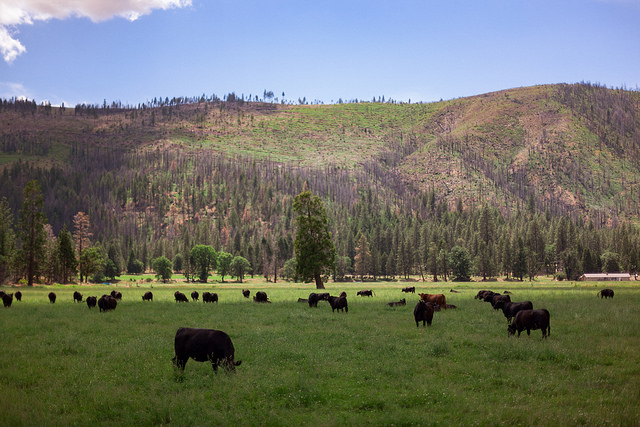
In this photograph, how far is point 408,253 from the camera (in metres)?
154

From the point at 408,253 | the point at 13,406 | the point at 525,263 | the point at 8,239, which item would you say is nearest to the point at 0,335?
the point at 13,406

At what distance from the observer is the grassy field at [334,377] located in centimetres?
1047

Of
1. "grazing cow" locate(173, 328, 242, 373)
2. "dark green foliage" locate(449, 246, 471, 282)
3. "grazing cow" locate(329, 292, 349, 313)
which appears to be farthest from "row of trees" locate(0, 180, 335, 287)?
"dark green foliage" locate(449, 246, 471, 282)

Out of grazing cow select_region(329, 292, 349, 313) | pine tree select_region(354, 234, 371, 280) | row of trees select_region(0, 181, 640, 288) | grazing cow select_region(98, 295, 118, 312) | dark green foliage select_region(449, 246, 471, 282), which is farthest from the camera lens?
pine tree select_region(354, 234, 371, 280)

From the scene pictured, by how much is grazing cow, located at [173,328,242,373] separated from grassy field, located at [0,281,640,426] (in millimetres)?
490

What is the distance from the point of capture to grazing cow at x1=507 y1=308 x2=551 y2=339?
19.7 m

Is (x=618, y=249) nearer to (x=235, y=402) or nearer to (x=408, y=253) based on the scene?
(x=408, y=253)

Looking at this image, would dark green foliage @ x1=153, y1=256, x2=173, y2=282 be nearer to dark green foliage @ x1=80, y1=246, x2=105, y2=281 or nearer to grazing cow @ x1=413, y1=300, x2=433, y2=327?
dark green foliage @ x1=80, y1=246, x2=105, y2=281

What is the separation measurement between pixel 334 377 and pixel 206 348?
4.44m

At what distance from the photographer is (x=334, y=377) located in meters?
13.8

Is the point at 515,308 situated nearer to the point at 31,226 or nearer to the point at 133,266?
the point at 31,226

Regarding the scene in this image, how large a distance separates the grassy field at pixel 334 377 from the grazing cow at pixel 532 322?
65cm

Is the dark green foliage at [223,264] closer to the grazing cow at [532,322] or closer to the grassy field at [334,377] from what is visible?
the grassy field at [334,377]

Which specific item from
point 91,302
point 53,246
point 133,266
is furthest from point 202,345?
point 133,266
